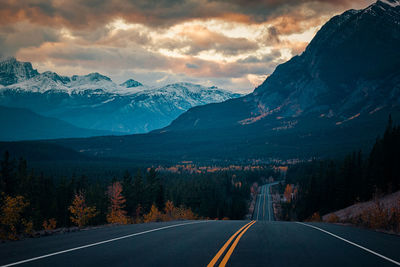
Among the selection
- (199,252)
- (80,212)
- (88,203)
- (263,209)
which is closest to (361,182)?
(80,212)

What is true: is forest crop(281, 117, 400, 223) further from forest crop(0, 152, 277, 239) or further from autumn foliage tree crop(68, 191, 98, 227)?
autumn foliage tree crop(68, 191, 98, 227)

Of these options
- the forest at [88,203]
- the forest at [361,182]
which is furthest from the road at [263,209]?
the forest at [361,182]

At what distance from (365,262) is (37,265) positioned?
9.10 meters

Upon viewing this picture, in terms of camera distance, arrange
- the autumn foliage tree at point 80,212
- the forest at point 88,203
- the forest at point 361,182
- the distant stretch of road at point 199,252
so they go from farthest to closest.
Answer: the forest at point 88,203
the forest at point 361,182
the autumn foliage tree at point 80,212
the distant stretch of road at point 199,252

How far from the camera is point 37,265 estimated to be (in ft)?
26.9

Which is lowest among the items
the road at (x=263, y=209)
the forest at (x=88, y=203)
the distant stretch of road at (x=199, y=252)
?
the road at (x=263, y=209)

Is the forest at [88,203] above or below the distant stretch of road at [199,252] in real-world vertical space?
below

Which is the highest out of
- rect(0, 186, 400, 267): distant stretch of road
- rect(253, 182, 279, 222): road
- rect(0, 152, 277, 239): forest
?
rect(0, 186, 400, 267): distant stretch of road

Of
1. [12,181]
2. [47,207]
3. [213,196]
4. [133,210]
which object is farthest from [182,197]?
[12,181]

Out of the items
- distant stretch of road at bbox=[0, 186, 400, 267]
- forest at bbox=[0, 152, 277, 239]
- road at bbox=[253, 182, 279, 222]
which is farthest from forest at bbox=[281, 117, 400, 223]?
distant stretch of road at bbox=[0, 186, 400, 267]

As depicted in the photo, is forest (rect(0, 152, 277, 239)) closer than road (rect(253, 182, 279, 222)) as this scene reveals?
Yes

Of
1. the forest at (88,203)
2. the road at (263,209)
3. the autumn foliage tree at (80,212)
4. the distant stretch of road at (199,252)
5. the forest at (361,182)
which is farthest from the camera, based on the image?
the road at (263,209)

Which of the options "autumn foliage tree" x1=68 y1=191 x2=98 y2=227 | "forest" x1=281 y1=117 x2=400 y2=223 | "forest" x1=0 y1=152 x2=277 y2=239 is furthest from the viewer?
"forest" x1=0 y1=152 x2=277 y2=239

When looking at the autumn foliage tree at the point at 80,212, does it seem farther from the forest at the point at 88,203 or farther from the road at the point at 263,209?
the road at the point at 263,209
